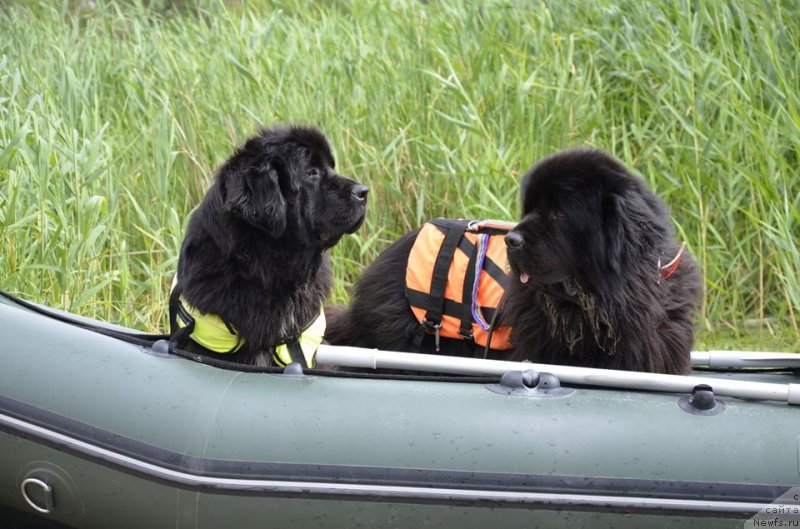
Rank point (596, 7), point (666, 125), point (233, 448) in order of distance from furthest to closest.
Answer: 1. point (596, 7)
2. point (666, 125)
3. point (233, 448)

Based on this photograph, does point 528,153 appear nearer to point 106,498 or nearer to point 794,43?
point 794,43

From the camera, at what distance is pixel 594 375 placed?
286 cm

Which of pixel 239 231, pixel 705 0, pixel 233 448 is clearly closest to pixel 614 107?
pixel 705 0

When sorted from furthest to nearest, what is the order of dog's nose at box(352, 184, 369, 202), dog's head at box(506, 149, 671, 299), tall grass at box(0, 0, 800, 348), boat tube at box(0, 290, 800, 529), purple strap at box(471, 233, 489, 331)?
1. tall grass at box(0, 0, 800, 348)
2. purple strap at box(471, 233, 489, 331)
3. dog's nose at box(352, 184, 369, 202)
4. dog's head at box(506, 149, 671, 299)
5. boat tube at box(0, 290, 800, 529)

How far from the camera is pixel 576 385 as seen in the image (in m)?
2.92

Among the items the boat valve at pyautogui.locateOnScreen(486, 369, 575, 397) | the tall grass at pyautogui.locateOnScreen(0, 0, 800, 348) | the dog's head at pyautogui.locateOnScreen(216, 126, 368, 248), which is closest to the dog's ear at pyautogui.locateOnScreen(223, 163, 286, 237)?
the dog's head at pyautogui.locateOnScreen(216, 126, 368, 248)

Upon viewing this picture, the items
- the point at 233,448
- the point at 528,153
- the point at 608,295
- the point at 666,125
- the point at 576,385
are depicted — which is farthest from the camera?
the point at 666,125

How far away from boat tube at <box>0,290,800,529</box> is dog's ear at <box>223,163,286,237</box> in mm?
540

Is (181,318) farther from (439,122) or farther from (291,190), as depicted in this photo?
(439,122)

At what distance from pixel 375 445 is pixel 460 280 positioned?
1.18 meters

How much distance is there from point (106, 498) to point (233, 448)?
0.40 m

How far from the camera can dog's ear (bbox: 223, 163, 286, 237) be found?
3.23 metres

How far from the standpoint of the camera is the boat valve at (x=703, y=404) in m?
2.72

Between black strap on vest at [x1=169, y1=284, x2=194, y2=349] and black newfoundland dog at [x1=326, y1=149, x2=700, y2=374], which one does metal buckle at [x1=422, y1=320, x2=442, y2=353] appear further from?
black strap on vest at [x1=169, y1=284, x2=194, y2=349]
